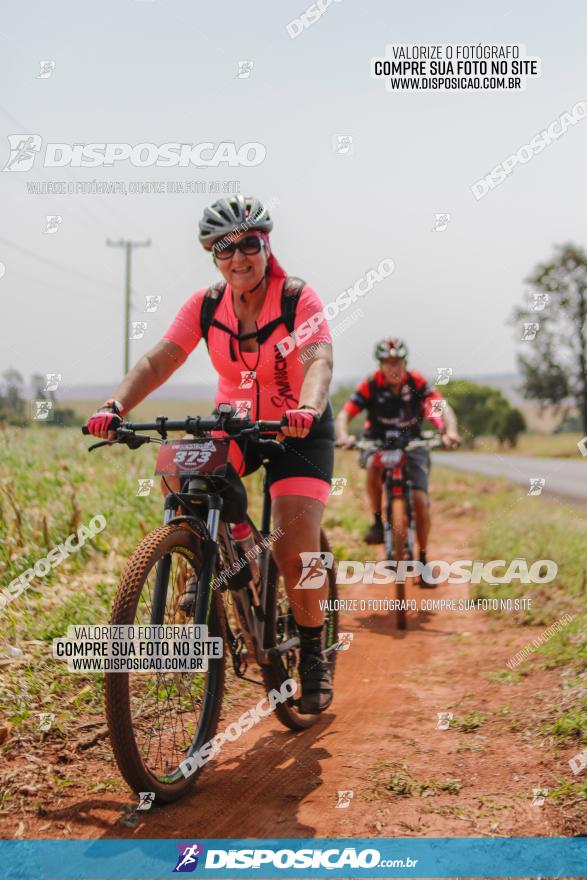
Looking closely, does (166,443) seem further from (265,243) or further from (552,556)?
(552,556)

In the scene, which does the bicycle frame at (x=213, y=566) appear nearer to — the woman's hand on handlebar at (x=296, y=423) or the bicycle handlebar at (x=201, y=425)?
the bicycle handlebar at (x=201, y=425)

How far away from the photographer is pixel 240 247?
4.14 meters

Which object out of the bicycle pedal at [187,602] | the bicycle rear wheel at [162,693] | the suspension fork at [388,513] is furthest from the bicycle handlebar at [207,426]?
the suspension fork at [388,513]

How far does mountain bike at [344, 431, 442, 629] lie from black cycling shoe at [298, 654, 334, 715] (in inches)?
122

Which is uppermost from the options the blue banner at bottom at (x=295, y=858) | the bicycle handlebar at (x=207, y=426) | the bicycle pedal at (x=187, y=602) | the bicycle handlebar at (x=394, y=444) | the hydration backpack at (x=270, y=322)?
the hydration backpack at (x=270, y=322)

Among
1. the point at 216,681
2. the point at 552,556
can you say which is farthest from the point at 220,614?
the point at 552,556

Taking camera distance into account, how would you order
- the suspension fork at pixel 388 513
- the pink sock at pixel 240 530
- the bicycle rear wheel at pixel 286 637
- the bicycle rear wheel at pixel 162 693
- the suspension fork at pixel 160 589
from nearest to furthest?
the bicycle rear wheel at pixel 162 693
the suspension fork at pixel 160 589
the pink sock at pixel 240 530
the bicycle rear wheel at pixel 286 637
the suspension fork at pixel 388 513

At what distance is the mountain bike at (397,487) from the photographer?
7612 millimetres

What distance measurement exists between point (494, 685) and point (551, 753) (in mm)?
1350

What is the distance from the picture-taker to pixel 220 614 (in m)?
3.72

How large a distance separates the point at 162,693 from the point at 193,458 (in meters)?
1.07

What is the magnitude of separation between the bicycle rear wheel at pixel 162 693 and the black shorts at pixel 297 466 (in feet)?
2.34

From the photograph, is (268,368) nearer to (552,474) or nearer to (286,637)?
(286,637)

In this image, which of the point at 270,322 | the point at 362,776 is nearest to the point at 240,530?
the point at 270,322
